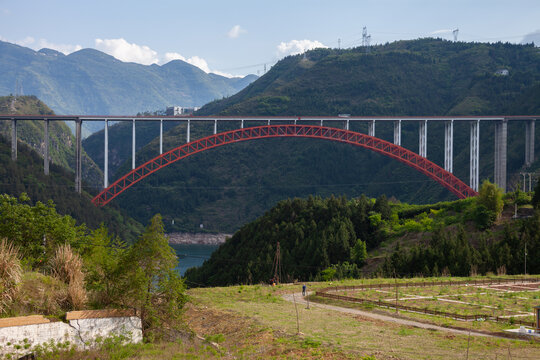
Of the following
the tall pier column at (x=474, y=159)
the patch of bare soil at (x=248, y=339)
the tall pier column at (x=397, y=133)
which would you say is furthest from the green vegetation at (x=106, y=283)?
the tall pier column at (x=474, y=159)

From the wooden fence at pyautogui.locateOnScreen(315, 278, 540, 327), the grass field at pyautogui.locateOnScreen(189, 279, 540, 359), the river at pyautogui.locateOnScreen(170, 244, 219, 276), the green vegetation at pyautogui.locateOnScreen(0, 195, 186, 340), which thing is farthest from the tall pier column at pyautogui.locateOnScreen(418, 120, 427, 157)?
the green vegetation at pyautogui.locateOnScreen(0, 195, 186, 340)

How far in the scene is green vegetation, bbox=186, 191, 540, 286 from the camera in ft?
167

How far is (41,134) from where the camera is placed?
152 metres

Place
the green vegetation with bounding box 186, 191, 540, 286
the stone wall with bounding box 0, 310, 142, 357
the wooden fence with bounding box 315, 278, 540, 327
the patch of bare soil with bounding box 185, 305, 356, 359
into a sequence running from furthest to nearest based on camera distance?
the green vegetation with bounding box 186, 191, 540, 286 → the wooden fence with bounding box 315, 278, 540, 327 → the patch of bare soil with bounding box 185, 305, 356, 359 → the stone wall with bounding box 0, 310, 142, 357

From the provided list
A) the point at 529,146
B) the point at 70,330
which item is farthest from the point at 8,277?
the point at 529,146

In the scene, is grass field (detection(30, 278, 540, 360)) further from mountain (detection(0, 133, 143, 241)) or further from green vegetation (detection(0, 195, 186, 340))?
mountain (detection(0, 133, 143, 241))

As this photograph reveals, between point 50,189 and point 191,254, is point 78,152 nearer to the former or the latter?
point 50,189

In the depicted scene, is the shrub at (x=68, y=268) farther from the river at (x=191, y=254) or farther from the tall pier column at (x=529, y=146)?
the tall pier column at (x=529, y=146)

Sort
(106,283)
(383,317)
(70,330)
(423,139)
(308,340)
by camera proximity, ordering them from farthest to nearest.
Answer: (423,139), (383,317), (308,340), (106,283), (70,330)

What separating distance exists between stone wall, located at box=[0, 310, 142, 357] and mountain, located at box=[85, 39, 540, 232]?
11177 cm

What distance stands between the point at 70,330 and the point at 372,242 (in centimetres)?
5046

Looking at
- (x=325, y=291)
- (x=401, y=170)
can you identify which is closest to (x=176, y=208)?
(x=401, y=170)

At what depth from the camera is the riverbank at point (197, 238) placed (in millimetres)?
140750

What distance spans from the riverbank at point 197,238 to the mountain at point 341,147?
3199 millimetres
